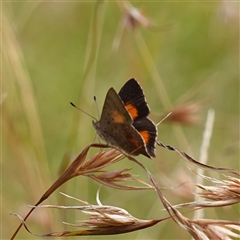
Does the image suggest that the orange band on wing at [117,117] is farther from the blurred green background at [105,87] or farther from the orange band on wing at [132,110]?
the blurred green background at [105,87]

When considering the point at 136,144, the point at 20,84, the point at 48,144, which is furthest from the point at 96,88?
the point at 136,144

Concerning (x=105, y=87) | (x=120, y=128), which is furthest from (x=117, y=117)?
(x=105, y=87)

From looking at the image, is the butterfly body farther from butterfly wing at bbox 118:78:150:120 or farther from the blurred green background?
Result: the blurred green background

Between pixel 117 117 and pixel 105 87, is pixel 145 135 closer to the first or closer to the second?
pixel 117 117

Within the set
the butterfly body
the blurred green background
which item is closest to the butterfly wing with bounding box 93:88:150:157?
the butterfly body

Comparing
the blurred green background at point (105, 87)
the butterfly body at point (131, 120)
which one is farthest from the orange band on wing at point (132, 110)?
the blurred green background at point (105, 87)

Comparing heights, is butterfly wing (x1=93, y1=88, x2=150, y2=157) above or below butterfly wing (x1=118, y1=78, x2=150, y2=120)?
below

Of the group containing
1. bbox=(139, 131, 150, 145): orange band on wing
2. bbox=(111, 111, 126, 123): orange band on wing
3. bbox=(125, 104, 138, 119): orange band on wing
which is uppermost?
bbox=(125, 104, 138, 119): orange band on wing

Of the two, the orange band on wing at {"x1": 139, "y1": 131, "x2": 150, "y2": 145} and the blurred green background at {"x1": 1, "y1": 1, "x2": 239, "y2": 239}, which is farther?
the blurred green background at {"x1": 1, "y1": 1, "x2": 239, "y2": 239}

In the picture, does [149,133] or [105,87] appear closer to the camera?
[149,133]
